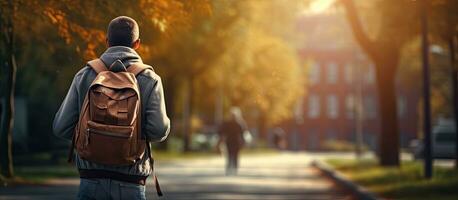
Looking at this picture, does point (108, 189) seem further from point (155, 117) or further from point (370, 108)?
point (370, 108)

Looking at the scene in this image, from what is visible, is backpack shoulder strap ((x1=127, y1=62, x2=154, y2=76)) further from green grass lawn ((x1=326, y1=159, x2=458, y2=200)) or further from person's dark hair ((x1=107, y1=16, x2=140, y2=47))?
green grass lawn ((x1=326, y1=159, x2=458, y2=200))

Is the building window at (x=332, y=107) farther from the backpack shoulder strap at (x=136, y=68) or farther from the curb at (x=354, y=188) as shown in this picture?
the backpack shoulder strap at (x=136, y=68)

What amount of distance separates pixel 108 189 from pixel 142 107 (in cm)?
46

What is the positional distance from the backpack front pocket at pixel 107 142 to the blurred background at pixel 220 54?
6.07 meters

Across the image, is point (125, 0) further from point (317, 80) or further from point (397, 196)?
point (317, 80)

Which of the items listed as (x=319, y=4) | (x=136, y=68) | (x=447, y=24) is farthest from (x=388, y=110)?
(x=136, y=68)

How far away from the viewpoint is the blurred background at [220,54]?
12648mm

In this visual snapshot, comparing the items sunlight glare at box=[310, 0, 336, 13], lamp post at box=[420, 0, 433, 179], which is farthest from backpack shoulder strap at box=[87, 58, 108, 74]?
sunlight glare at box=[310, 0, 336, 13]

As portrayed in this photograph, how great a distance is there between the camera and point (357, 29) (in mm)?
27109

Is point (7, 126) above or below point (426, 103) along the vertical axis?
below

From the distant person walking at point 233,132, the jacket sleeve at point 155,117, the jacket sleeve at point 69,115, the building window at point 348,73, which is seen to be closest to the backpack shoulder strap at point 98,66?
the jacket sleeve at point 69,115

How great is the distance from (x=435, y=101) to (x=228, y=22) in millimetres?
26302

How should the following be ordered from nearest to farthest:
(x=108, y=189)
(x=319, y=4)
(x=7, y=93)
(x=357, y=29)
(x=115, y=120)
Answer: (x=115, y=120) → (x=108, y=189) → (x=7, y=93) → (x=319, y=4) → (x=357, y=29)

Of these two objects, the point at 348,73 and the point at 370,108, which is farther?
the point at 348,73
